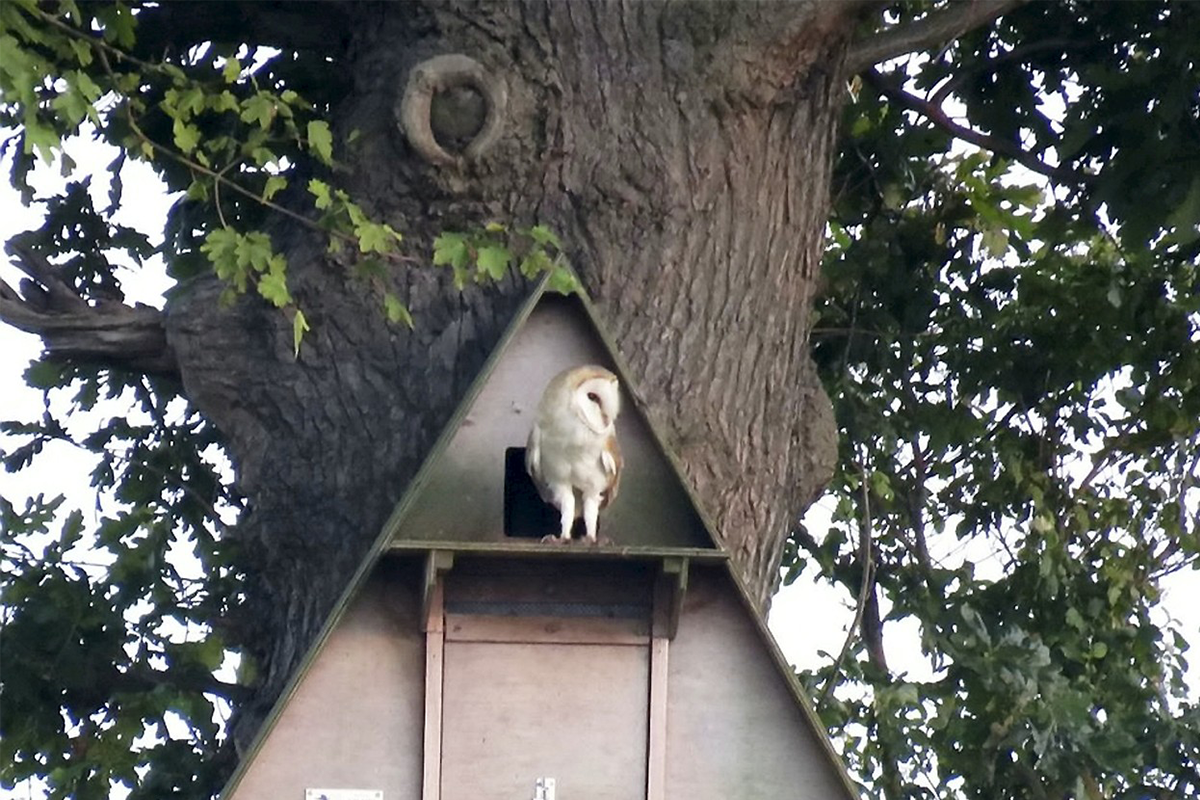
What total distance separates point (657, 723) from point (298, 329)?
1093mm

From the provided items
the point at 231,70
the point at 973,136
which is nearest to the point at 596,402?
the point at 231,70

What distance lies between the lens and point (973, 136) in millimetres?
5738

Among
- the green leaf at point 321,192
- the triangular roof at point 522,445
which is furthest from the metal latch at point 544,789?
the green leaf at point 321,192

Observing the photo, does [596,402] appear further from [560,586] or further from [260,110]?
[260,110]

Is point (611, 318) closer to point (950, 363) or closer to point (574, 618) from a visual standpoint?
point (574, 618)

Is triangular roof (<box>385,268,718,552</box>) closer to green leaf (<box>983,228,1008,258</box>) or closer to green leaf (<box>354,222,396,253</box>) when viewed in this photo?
green leaf (<box>354,222,396,253</box>)

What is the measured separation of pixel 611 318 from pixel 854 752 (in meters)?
3.01

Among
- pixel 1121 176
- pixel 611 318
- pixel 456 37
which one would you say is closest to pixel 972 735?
pixel 1121 176

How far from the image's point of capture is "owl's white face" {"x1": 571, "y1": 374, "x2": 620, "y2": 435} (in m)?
4.19

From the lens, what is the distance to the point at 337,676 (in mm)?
4141

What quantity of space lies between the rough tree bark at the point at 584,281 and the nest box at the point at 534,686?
0.50 m

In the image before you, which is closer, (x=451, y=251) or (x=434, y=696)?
(x=434, y=696)

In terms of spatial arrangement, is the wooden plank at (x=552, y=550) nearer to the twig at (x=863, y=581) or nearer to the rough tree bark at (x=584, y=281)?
the rough tree bark at (x=584, y=281)

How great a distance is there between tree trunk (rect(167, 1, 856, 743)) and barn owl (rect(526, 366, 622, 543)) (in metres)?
0.39
